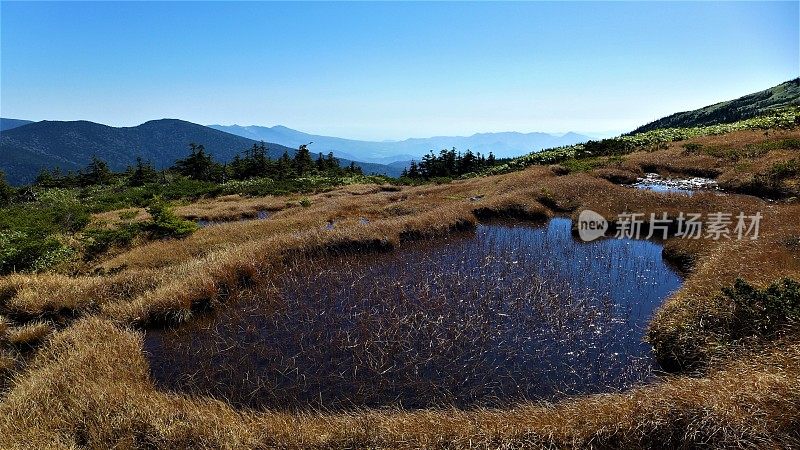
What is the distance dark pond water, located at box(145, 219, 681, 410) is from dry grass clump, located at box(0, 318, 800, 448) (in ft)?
2.99

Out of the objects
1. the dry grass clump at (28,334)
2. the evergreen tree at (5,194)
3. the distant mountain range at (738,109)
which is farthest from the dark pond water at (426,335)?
the distant mountain range at (738,109)

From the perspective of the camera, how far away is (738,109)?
508 feet

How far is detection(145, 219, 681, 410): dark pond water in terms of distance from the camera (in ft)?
30.8

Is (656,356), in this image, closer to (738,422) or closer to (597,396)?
(597,396)

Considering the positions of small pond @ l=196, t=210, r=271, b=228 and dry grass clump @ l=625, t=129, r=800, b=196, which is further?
small pond @ l=196, t=210, r=271, b=228

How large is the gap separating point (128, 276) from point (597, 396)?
1652 cm

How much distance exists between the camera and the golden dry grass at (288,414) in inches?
266

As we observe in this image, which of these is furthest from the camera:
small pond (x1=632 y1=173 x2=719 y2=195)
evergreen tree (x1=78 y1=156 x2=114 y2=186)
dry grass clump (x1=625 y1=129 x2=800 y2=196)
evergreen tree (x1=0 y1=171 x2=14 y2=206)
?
evergreen tree (x1=78 y1=156 x2=114 y2=186)

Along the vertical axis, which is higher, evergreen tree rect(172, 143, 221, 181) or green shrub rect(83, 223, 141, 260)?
evergreen tree rect(172, 143, 221, 181)

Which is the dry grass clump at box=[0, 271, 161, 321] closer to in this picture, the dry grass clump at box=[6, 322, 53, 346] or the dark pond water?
the dry grass clump at box=[6, 322, 53, 346]

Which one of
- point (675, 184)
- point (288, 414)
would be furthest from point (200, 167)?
point (288, 414)

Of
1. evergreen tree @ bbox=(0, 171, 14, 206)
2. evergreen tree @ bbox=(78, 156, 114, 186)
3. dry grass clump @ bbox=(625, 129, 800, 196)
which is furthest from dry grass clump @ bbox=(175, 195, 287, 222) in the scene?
evergreen tree @ bbox=(78, 156, 114, 186)

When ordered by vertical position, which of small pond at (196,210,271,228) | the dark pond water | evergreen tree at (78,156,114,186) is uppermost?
evergreen tree at (78,156,114,186)

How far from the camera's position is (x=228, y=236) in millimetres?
21906
